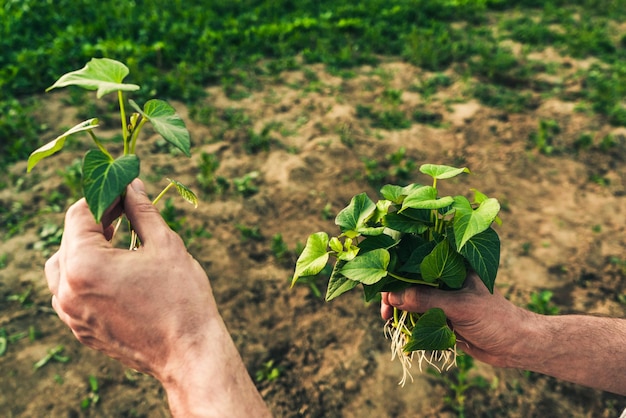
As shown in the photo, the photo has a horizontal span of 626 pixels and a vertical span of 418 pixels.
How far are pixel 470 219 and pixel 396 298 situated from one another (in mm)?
348

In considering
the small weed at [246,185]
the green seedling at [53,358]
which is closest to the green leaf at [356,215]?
the green seedling at [53,358]

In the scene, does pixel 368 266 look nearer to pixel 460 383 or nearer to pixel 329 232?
pixel 460 383

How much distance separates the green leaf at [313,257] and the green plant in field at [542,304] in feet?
5.93

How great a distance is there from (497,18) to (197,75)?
4066 mm

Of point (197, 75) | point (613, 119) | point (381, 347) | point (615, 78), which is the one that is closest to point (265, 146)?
point (197, 75)

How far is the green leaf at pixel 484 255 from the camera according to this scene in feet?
3.78

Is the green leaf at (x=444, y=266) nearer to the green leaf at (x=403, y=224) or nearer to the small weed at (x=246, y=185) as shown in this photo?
the green leaf at (x=403, y=224)

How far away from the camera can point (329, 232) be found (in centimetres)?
297

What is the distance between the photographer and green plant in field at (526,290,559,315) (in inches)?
101

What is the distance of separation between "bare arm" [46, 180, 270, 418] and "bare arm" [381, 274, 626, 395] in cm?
53

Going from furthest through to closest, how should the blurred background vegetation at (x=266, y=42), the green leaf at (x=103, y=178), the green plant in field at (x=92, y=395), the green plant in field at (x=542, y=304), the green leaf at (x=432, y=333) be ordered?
the blurred background vegetation at (x=266, y=42) < the green plant in field at (x=542, y=304) < the green plant in field at (x=92, y=395) < the green leaf at (x=432, y=333) < the green leaf at (x=103, y=178)

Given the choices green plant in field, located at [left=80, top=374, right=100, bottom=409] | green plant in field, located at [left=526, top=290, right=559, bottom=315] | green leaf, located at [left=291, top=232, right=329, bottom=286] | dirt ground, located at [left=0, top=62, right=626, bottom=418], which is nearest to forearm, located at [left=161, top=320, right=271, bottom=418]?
green leaf, located at [left=291, top=232, right=329, bottom=286]

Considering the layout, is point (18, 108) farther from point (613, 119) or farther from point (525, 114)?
point (613, 119)

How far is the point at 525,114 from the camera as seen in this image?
4.16 m
